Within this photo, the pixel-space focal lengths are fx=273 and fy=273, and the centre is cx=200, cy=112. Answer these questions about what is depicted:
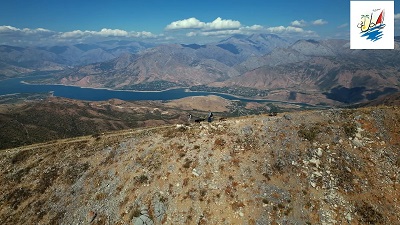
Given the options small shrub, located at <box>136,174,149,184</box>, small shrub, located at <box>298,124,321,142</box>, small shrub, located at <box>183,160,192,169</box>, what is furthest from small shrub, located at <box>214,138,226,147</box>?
small shrub, located at <box>298,124,321,142</box>

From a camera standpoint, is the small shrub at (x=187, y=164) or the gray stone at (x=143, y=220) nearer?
the gray stone at (x=143, y=220)

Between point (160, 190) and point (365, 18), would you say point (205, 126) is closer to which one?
point (160, 190)

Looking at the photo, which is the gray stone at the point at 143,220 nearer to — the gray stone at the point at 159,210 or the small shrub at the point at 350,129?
the gray stone at the point at 159,210

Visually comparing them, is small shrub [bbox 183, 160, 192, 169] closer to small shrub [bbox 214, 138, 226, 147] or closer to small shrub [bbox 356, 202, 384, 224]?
small shrub [bbox 214, 138, 226, 147]

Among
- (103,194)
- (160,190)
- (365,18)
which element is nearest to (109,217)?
(103,194)

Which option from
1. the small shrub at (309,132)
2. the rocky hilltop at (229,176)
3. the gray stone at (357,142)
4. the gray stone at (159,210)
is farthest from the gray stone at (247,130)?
the gray stone at (159,210)

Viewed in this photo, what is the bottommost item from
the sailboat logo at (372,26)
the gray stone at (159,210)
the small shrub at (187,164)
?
the gray stone at (159,210)
